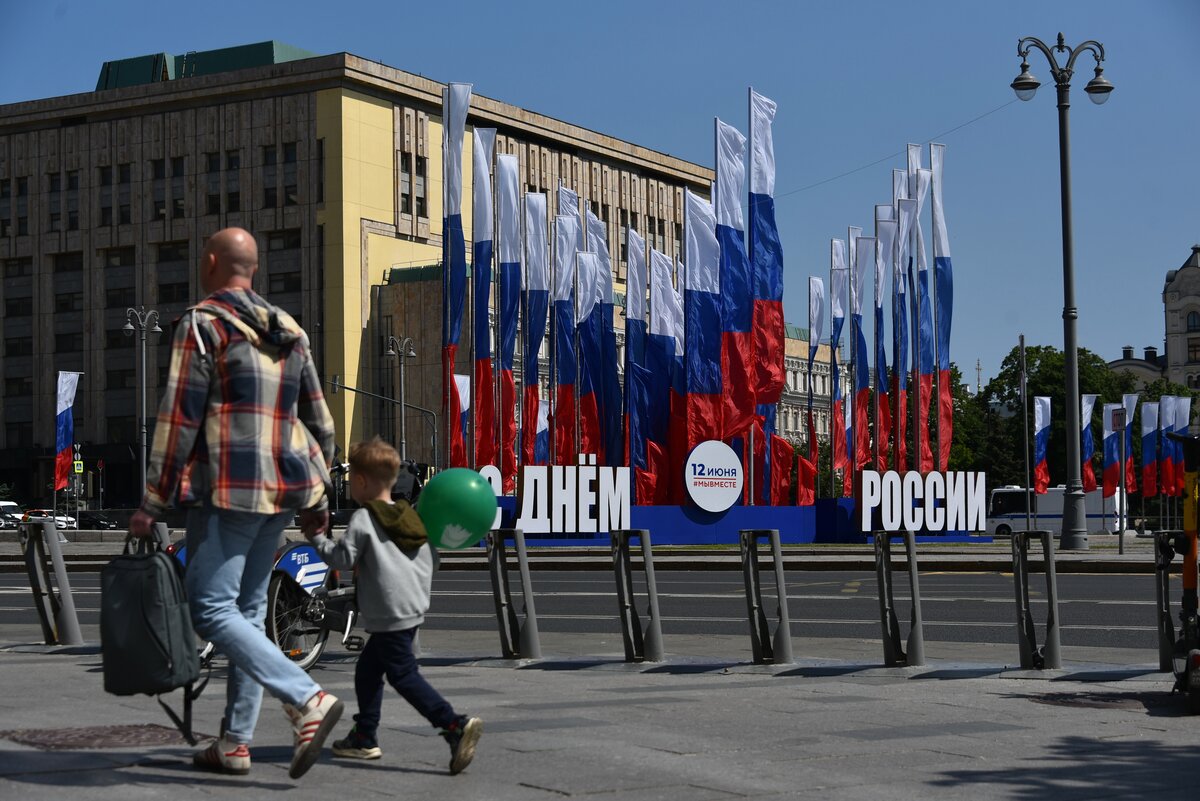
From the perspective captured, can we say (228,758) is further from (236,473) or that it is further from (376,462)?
(376,462)

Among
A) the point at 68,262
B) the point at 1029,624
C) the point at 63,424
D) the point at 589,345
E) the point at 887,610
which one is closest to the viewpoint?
the point at 1029,624

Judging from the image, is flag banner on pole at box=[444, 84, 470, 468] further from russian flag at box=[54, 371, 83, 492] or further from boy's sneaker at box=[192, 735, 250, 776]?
boy's sneaker at box=[192, 735, 250, 776]

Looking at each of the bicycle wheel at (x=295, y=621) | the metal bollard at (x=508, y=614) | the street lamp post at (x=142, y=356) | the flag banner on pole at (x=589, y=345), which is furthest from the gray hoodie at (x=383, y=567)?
the street lamp post at (x=142, y=356)

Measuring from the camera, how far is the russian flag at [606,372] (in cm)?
4500

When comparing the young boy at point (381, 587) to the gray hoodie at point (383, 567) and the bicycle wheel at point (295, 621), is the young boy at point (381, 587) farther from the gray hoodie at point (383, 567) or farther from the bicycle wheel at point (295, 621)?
the bicycle wheel at point (295, 621)

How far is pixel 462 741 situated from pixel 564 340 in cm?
3797

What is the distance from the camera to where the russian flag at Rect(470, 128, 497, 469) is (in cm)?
3522

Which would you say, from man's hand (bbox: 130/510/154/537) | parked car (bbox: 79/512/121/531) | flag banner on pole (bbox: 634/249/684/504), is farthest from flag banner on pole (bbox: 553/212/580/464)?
man's hand (bbox: 130/510/154/537)

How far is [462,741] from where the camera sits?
5863 millimetres

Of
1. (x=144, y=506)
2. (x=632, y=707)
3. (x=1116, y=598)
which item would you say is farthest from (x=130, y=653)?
(x=1116, y=598)

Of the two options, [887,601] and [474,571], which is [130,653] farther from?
[474,571]

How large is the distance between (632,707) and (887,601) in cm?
322

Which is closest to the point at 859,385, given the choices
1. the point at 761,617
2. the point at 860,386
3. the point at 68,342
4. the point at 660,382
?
the point at 860,386

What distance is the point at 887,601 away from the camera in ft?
35.4
